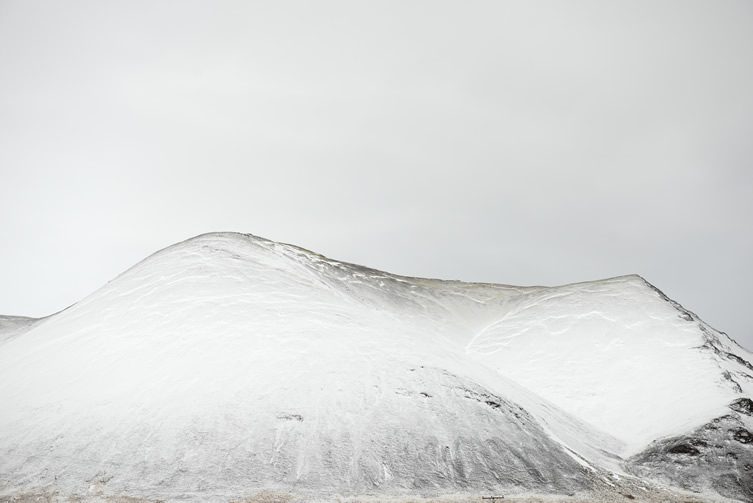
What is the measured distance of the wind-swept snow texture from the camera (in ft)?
81.4

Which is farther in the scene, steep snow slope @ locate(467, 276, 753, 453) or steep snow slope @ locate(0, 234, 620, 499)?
steep snow slope @ locate(467, 276, 753, 453)

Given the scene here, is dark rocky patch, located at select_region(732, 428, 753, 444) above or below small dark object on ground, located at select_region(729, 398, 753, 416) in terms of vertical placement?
below

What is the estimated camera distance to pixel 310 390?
2955 centimetres

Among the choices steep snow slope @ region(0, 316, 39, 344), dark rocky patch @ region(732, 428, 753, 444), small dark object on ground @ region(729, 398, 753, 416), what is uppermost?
small dark object on ground @ region(729, 398, 753, 416)

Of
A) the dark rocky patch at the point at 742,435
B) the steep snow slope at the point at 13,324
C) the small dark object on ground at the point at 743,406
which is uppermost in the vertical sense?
the small dark object on ground at the point at 743,406

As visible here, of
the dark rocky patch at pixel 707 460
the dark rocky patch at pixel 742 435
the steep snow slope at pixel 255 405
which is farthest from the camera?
the dark rocky patch at pixel 742 435

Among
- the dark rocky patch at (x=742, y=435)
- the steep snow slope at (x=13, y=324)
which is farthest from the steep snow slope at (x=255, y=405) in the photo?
A: the steep snow slope at (x=13, y=324)

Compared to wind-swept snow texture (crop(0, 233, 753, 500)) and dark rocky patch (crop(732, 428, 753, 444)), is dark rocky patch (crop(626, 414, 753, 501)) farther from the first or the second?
wind-swept snow texture (crop(0, 233, 753, 500))

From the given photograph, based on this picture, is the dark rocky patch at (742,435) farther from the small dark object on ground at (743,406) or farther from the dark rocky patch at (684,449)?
the dark rocky patch at (684,449)

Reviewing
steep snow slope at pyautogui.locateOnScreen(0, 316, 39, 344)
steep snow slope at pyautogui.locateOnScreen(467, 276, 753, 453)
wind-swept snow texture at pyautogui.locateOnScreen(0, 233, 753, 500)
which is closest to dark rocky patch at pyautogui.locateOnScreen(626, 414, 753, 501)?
wind-swept snow texture at pyautogui.locateOnScreen(0, 233, 753, 500)

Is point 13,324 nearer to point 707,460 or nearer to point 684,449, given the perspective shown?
point 684,449

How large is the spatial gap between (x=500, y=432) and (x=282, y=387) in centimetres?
1148

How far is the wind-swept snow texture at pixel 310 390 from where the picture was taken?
24797 mm

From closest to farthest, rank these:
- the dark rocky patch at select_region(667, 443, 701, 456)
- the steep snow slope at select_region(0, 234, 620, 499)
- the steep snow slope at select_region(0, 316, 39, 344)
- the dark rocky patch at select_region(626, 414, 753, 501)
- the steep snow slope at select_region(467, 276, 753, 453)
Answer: the steep snow slope at select_region(0, 234, 620, 499), the dark rocky patch at select_region(626, 414, 753, 501), the dark rocky patch at select_region(667, 443, 701, 456), the steep snow slope at select_region(467, 276, 753, 453), the steep snow slope at select_region(0, 316, 39, 344)
